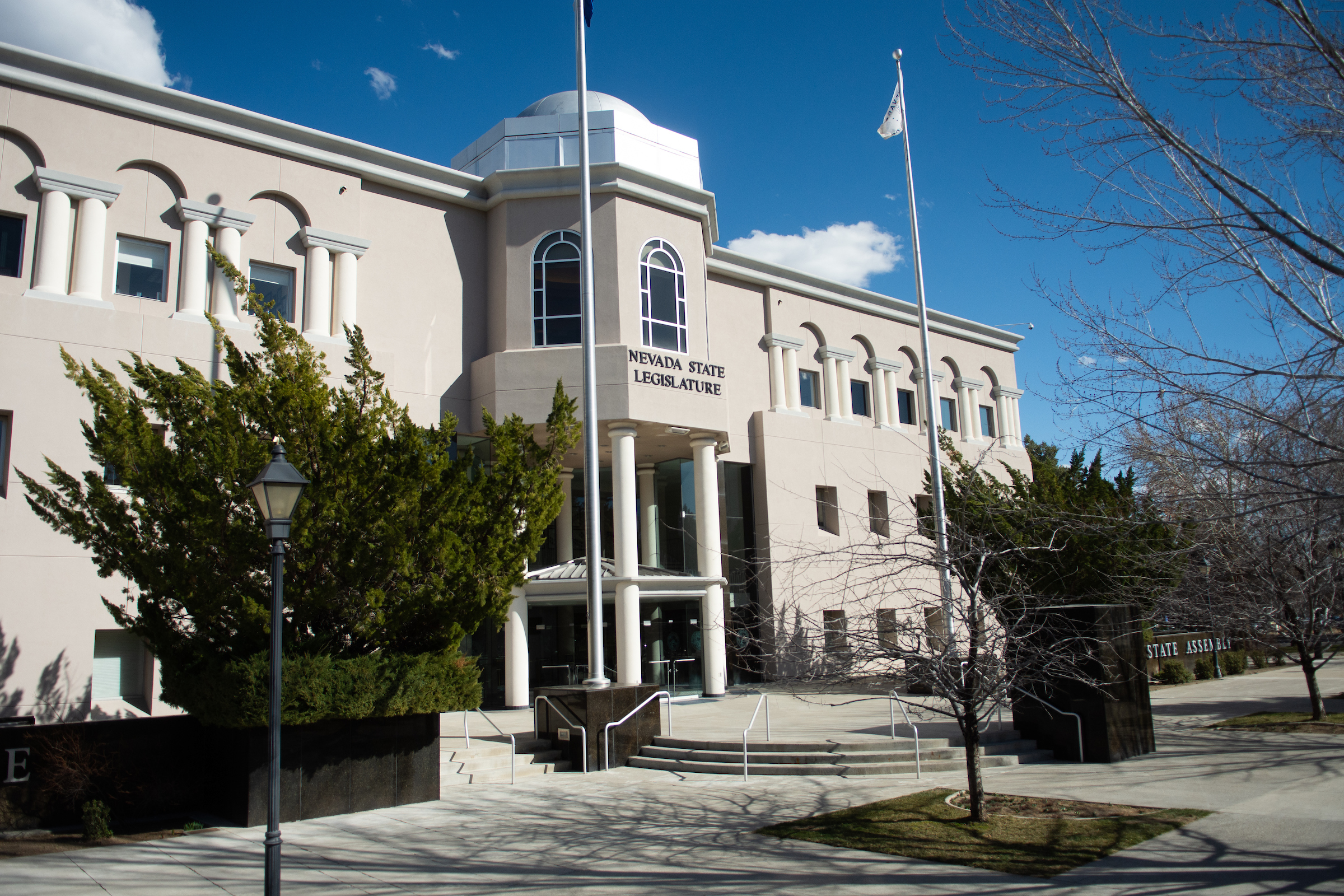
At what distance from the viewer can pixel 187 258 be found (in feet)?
70.0

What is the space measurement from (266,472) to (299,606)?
4.27 meters

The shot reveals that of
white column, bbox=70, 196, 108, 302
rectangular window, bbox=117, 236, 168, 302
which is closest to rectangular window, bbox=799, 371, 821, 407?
rectangular window, bbox=117, 236, 168, 302

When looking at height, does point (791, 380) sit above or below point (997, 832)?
above

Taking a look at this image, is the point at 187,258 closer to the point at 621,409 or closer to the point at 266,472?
the point at 621,409

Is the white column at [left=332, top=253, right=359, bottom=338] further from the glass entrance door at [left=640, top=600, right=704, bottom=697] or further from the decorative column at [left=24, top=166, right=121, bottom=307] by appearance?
the glass entrance door at [left=640, top=600, right=704, bottom=697]

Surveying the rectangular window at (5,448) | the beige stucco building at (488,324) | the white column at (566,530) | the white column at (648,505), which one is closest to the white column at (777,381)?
the beige stucco building at (488,324)

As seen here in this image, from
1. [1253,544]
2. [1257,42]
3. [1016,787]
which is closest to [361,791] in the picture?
[1016,787]

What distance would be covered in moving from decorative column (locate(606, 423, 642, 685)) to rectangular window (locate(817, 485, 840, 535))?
32.6 feet

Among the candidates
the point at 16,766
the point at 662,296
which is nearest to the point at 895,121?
the point at 662,296

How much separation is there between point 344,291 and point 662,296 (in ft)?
26.9

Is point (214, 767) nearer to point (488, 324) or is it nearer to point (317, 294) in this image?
point (317, 294)

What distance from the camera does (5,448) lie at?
60.2 ft

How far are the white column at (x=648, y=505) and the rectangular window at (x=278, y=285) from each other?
1152 cm

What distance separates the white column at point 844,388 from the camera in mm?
34719
